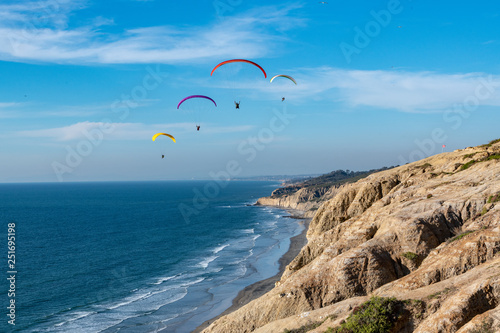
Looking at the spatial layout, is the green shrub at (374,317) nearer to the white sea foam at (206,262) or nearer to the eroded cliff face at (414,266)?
the eroded cliff face at (414,266)

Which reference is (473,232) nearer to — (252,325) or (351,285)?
(351,285)

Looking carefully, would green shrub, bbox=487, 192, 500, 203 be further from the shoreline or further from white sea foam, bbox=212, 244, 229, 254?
white sea foam, bbox=212, 244, 229, 254

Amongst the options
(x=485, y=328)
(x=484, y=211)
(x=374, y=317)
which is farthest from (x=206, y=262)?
(x=485, y=328)

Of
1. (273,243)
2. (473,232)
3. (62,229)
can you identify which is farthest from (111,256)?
(473,232)

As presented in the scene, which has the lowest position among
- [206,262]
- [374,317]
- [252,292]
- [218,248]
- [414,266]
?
[252,292]

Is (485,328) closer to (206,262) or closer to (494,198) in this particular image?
(494,198)

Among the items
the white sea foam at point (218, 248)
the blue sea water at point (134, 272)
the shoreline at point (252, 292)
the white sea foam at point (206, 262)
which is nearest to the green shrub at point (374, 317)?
the shoreline at point (252, 292)

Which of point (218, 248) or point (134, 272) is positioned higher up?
point (218, 248)

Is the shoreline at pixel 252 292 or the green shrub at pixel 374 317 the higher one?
the green shrub at pixel 374 317
